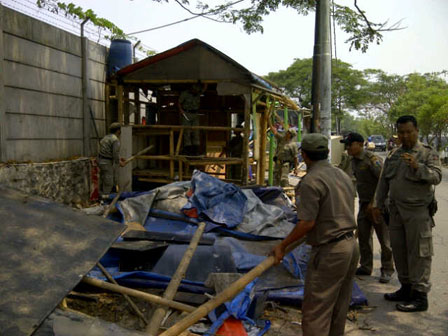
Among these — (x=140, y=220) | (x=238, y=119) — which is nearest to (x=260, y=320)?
(x=140, y=220)

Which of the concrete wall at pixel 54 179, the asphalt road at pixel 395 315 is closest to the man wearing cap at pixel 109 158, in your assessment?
the concrete wall at pixel 54 179

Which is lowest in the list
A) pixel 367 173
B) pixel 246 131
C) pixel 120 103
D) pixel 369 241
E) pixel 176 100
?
pixel 369 241

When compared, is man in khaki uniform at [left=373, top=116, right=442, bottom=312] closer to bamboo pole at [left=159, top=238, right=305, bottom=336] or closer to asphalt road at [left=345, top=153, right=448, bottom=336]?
asphalt road at [left=345, top=153, right=448, bottom=336]

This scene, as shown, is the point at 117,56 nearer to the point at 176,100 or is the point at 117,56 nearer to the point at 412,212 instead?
the point at 176,100

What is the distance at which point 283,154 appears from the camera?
35.3ft

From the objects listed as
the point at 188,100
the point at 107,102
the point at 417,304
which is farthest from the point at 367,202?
the point at 107,102

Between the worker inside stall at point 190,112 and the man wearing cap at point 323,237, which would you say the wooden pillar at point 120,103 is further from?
the man wearing cap at point 323,237

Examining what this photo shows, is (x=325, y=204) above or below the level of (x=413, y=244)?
above

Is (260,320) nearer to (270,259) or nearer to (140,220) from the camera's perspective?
(270,259)

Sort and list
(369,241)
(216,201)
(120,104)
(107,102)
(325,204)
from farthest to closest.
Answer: (107,102)
(120,104)
(216,201)
(369,241)
(325,204)

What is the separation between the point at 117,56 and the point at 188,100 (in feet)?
6.38

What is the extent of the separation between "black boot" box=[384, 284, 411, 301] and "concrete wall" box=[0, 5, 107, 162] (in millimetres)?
5631

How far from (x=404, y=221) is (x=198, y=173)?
11.3 ft

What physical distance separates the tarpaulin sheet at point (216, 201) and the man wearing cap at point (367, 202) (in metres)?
1.73
